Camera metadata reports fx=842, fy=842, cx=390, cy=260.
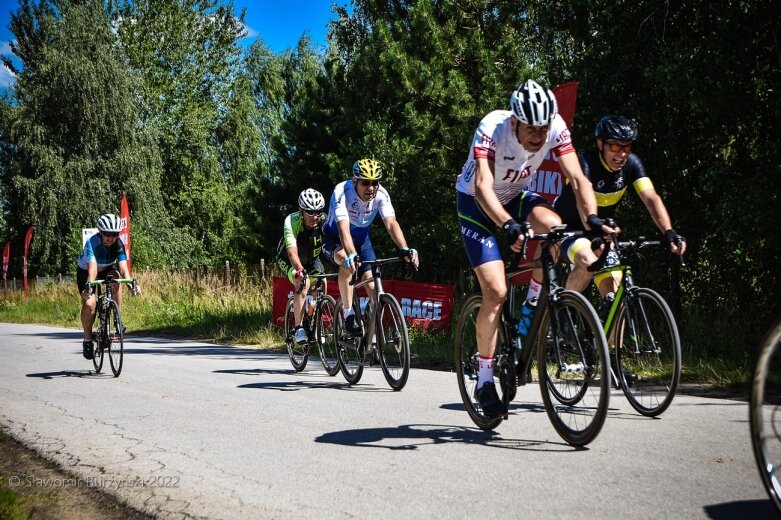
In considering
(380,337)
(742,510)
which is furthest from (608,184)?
(742,510)

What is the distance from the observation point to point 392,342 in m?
8.05

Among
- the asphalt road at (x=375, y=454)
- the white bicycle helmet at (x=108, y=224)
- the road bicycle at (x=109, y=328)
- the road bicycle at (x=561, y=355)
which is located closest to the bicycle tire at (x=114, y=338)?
the road bicycle at (x=109, y=328)

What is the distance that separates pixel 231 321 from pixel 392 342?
1062 cm

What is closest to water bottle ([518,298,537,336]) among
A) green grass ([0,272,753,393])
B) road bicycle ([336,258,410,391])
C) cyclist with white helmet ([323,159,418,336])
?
road bicycle ([336,258,410,391])

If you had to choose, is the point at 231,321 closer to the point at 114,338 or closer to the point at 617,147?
the point at 114,338

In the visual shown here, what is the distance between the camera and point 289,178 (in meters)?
25.9

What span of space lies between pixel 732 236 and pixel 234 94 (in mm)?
46493

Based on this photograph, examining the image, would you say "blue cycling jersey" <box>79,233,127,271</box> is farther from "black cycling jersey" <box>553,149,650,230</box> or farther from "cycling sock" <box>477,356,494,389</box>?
A: "cycling sock" <box>477,356,494,389</box>

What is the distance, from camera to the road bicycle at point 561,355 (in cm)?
473

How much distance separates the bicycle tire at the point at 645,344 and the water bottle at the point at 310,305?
460cm

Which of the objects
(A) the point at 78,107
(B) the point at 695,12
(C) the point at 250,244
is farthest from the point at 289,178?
(A) the point at 78,107

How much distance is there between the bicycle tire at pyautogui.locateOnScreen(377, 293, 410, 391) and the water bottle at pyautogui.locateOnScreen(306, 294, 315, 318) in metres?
1.89

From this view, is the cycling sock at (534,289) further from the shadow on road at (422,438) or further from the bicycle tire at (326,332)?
the bicycle tire at (326,332)

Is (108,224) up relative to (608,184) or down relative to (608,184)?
up
